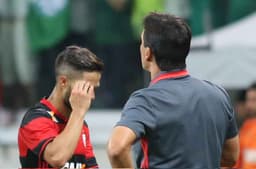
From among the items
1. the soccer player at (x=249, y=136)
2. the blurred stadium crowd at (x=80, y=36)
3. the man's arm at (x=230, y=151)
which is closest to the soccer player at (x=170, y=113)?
the man's arm at (x=230, y=151)

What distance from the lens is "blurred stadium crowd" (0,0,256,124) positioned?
29.7ft

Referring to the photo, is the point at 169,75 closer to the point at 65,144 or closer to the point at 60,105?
the point at 65,144

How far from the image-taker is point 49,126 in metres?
4.17

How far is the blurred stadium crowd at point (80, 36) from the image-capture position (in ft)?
29.7

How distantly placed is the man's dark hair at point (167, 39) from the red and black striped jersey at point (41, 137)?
70 cm

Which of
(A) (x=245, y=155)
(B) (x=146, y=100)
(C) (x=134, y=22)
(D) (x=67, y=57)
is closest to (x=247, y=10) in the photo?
(C) (x=134, y=22)

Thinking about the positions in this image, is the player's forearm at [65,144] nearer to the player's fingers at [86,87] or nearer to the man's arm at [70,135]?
the man's arm at [70,135]

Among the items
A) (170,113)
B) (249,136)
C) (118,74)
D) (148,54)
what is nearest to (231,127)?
(170,113)

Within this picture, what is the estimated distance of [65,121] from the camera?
4.27 metres

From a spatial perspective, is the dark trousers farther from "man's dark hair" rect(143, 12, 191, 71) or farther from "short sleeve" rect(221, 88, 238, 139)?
"man's dark hair" rect(143, 12, 191, 71)

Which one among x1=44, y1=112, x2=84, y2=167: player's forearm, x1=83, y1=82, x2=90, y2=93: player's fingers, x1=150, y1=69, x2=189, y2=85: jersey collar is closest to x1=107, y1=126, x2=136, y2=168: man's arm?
x1=150, y1=69, x2=189, y2=85: jersey collar

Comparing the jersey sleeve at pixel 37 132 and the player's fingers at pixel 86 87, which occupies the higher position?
the player's fingers at pixel 86 87

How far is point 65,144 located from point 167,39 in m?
0.69

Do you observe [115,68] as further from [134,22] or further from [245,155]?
[245,155]
